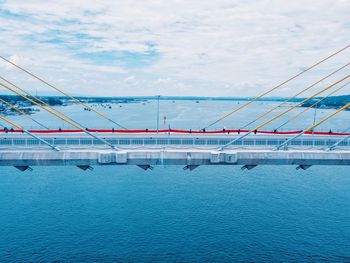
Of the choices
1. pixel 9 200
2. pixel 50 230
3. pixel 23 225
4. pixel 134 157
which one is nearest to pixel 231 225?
pixel 134 157

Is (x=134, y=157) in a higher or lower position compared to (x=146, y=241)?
higher

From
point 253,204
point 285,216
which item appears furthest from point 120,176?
point 285,216

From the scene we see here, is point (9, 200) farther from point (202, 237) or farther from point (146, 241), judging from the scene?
point (202, 237)

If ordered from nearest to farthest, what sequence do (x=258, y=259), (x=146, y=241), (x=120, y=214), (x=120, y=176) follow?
A: (x=258, y=259)
(x=146, y=241)
(x=120, y=214)
(x=120, y=176)

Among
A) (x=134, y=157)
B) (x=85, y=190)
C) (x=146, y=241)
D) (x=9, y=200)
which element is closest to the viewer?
(x=134, y=157)

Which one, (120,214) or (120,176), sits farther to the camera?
(120,176)

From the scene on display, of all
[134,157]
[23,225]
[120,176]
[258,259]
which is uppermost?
[134,157]
